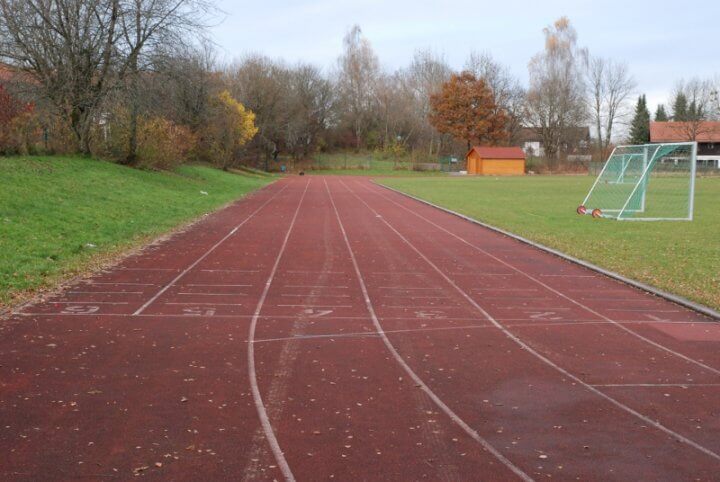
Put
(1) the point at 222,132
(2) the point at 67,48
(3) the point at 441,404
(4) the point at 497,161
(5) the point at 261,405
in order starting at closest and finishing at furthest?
(5) the point at 261,405 < (3) the point at 441,404 < (2) the point at 67,48 < (1) the point at 222,132 < (4) the point at 497,161

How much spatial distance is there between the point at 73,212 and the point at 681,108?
87333 millimetres

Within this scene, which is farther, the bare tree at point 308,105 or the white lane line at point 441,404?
the bare tree at point 308,105

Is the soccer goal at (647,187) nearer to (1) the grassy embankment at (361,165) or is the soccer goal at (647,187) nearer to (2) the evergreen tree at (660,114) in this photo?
(1) the grassy embankment at (361,165)

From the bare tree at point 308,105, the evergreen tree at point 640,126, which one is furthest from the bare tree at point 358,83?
the evergreen tree at point 640,126

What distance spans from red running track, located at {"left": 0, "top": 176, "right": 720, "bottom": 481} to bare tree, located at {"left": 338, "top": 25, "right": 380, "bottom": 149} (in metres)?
84.2

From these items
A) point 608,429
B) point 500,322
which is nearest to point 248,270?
point 500,322

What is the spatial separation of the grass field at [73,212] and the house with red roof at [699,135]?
232 ft

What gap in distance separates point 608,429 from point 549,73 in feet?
285

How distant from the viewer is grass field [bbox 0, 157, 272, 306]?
38.5 ft

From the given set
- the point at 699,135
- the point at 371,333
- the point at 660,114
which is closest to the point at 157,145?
the point at 371,333

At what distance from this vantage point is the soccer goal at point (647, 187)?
81.3 feet

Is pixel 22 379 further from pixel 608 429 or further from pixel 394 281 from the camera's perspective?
pixel 394 281

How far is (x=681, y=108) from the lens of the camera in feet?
289

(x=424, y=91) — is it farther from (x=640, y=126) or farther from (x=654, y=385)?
(x=654, y=385)
